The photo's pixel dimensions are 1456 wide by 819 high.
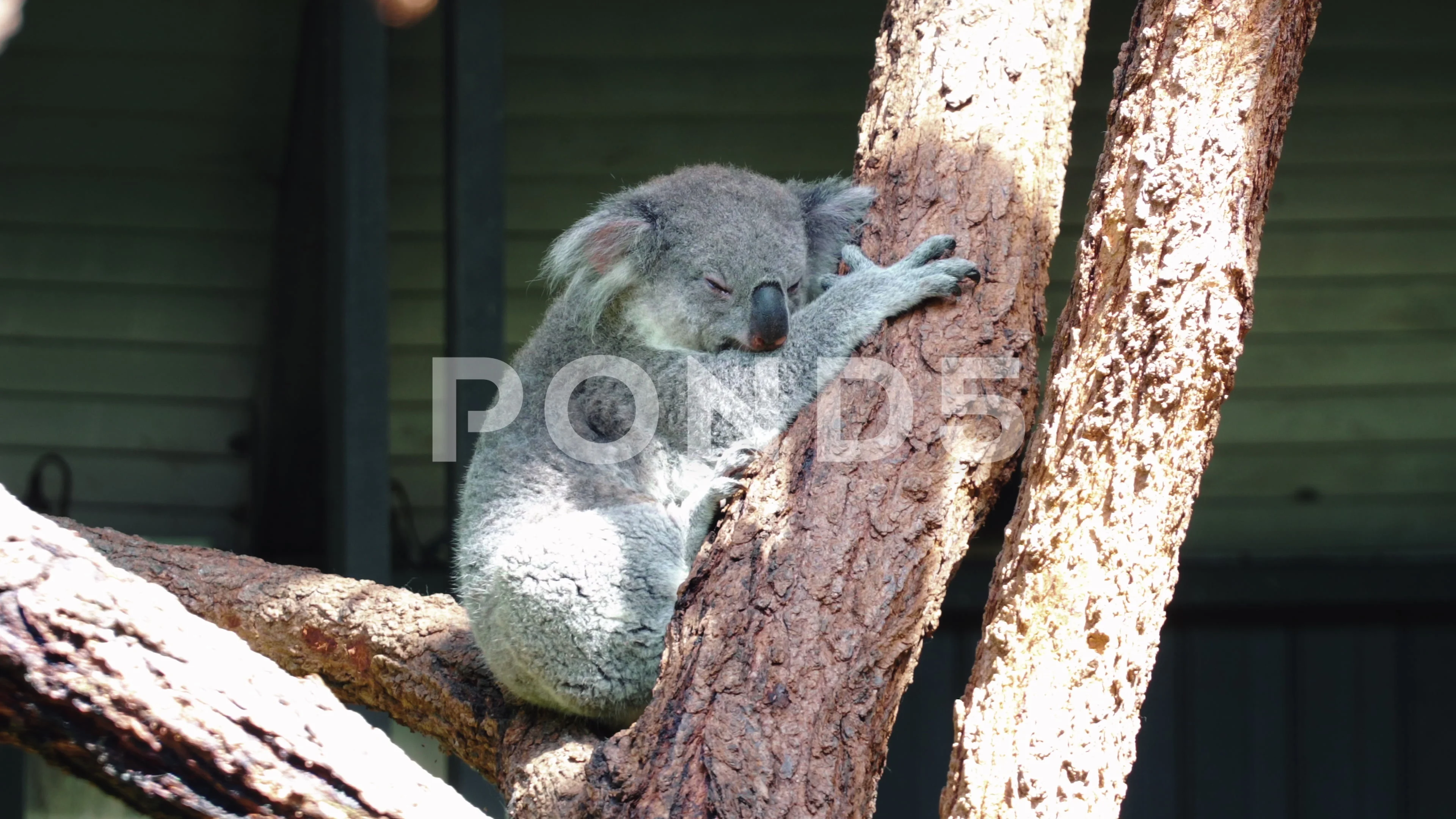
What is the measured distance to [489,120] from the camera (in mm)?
4492

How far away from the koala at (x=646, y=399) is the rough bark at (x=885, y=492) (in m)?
0.11

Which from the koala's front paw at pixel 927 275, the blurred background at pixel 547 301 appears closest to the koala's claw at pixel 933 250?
the koala's front paw at pixel 927 275

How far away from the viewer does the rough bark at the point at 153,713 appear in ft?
4.91

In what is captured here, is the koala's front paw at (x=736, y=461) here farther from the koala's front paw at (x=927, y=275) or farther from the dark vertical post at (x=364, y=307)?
the dark vertical post at (x=364, y=307)

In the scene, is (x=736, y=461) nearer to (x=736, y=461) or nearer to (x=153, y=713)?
(x=736, y=461)

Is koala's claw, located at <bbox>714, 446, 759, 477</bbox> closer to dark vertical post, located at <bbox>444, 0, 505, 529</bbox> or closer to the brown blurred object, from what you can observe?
dark vertical post, located at <bbox>444, 0, 505, 529</bbox>

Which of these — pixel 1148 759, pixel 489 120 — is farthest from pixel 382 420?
pixel 1148 759

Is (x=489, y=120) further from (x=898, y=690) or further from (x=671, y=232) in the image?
(x=898, y=690)

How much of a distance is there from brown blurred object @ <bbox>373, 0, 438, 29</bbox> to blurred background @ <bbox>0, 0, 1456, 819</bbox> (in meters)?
0.08

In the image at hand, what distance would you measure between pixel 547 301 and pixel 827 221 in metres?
3.42

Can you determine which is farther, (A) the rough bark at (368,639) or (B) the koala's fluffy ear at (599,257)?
(B) the koala's fluffy ear at (599,257)

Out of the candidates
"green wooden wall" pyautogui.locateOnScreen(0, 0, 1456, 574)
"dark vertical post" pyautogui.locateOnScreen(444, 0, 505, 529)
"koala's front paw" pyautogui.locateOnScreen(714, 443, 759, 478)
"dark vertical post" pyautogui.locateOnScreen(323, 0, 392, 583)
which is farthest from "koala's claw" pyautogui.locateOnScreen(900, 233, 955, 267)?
"green wooden wall" pyautogui.locateOnScreen(0, 0, 1456, 574)

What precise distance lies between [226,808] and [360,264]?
3.39 metres

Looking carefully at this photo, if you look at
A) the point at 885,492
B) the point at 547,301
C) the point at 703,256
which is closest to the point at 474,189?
the point at 703,256
